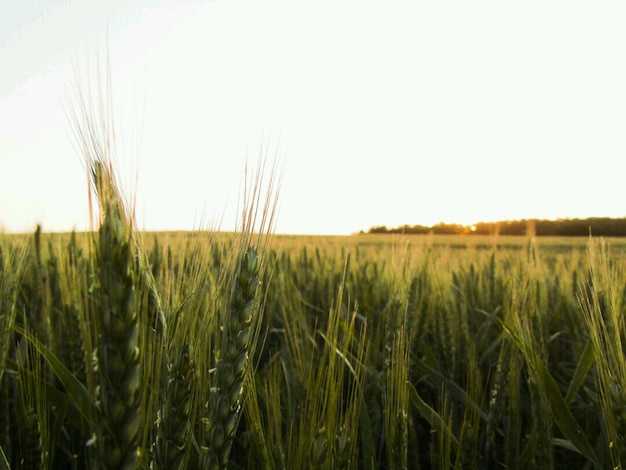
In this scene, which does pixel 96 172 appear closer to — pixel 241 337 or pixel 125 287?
pixel 125 287

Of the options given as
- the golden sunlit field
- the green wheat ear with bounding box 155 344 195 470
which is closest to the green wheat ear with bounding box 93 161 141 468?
the golden sunlit field

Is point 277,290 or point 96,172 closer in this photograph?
point 96,172

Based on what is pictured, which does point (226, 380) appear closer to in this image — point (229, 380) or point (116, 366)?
point (229, 380)

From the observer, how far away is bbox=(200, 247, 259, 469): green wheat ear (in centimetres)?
85

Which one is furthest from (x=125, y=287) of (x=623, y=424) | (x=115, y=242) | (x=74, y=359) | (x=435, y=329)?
(x=435, y=329)

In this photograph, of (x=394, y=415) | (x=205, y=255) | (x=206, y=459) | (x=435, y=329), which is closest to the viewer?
(x=206, y=459)

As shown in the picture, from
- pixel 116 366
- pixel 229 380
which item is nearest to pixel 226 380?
pixel 229 380

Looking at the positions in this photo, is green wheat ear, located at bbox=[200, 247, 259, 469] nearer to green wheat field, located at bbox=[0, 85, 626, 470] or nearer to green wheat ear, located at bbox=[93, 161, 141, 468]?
green wheat field, located at bbox=[0, 85, 626, 470]

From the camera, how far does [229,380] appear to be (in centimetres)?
87

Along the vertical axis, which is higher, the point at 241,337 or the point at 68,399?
the point at 241,337

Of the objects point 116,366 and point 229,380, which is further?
point 229,380

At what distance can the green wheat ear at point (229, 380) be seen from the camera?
847 mm

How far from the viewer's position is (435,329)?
2600mm

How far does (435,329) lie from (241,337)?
74.2 inches
